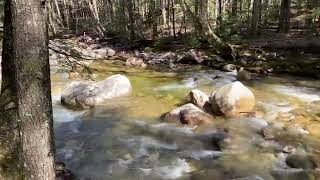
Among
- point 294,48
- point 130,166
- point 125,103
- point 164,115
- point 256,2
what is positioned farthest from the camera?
point 256,2

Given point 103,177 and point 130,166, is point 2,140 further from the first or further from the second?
point 130,166

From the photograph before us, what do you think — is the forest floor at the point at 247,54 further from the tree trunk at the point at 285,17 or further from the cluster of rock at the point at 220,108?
the cluster of rock at the point at 220,108

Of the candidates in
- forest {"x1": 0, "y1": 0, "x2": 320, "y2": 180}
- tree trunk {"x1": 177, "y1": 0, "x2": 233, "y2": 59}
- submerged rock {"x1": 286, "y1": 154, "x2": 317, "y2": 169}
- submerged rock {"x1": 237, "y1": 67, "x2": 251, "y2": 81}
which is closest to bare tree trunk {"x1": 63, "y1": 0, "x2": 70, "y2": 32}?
forest {"x1": 0, "y1": 0, "x2": 320, "y2": 180}

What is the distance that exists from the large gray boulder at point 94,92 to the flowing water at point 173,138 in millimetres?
260

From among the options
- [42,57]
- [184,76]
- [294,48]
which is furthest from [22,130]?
[294,48]

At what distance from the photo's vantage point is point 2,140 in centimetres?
517

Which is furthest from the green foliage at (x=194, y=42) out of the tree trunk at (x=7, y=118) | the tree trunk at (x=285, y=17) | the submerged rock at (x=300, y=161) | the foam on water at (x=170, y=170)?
the tree trunk at (x=7, y=118)

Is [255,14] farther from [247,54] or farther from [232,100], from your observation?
[232,100]

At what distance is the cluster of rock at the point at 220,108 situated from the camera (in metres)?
9.50

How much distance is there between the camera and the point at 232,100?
386 inches

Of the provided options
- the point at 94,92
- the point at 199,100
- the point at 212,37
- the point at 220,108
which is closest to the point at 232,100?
the point at 220,108

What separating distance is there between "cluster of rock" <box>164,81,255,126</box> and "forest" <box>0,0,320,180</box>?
3 cm

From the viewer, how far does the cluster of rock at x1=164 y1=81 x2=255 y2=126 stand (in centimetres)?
950

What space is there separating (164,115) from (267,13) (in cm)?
2356
